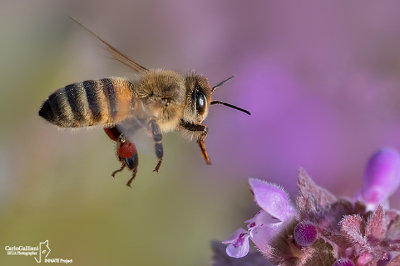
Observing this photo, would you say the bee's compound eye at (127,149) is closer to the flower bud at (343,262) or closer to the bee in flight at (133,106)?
the bee in flight at (133,106)

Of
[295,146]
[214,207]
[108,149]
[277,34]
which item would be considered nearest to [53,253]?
[108,149]

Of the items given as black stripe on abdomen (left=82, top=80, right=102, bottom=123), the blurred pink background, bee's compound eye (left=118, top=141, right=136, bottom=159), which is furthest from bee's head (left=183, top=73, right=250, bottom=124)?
the blurred pink background

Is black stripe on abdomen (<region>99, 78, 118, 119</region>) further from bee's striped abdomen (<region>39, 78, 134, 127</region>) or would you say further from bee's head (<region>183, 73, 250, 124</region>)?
bee's head (<region>183, 73, 250, 124</region>)

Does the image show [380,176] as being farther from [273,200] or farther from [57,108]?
[57,108]

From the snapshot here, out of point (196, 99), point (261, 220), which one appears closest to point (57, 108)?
point (196, 99)

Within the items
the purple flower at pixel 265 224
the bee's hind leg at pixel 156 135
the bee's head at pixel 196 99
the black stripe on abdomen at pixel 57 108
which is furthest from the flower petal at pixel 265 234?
the black stripe on abdomen at pixel 57 108

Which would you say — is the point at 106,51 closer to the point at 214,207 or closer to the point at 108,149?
the point at 108,149
